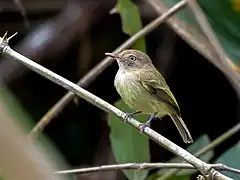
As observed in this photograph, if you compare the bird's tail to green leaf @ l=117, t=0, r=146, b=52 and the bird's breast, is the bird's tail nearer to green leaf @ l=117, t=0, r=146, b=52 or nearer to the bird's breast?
the bird's breast

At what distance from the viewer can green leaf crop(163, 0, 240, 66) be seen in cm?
358

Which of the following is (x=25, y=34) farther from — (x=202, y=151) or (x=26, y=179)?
(x=26, y=179)

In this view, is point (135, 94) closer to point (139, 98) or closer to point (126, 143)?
point (139, 98)

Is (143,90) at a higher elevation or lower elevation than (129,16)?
lower

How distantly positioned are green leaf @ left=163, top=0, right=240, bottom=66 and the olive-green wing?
74 cm

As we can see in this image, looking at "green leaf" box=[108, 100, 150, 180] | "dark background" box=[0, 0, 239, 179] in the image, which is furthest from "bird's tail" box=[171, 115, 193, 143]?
"dark background" box=[0, 0, 239, 179]

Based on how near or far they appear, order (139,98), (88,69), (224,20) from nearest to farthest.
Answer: (139,98)
(224,20)
(88,69)

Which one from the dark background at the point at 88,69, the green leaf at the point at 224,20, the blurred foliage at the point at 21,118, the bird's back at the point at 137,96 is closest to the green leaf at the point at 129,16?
the bird's back at the point at 137,96

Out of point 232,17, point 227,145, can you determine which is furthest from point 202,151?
point 227,145

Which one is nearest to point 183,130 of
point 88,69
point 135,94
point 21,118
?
point 135,94

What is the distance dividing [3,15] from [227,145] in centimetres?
218

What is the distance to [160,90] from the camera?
2904mm

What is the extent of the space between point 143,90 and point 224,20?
1064 mm

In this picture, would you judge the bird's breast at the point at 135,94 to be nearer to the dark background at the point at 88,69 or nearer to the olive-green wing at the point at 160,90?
the olive-green wing at the point at 160,90
